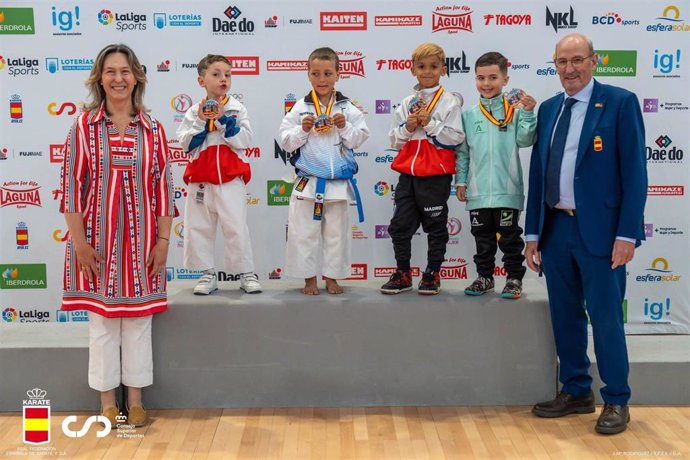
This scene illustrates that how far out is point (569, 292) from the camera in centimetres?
360

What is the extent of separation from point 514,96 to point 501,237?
71 cm

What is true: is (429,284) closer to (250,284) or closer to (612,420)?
(250,284)

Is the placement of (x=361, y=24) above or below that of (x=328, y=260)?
above

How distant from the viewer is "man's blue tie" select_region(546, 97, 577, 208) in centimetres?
348

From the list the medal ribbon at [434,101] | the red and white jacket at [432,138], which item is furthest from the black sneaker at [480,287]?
the medal ribbon at [434,101]

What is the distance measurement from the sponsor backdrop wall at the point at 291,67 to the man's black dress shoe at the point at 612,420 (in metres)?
1.82

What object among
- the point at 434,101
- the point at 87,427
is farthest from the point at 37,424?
the point at 434,101

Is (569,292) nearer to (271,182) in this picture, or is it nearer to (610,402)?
(610,402)

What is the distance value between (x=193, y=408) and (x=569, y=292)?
1912 millimetres

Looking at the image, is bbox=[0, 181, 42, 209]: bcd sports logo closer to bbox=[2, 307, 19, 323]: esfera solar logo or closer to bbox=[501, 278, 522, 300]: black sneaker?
bbox=[2, 307, 19, 323]: esfera solar logo

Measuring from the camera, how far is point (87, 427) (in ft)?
11.7

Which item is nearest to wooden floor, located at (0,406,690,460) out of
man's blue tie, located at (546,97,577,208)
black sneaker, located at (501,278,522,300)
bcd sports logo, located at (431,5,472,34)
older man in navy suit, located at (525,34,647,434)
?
older man in navy suit, located at (525,34,647,434)

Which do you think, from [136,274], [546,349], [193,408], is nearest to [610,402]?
[546,349]

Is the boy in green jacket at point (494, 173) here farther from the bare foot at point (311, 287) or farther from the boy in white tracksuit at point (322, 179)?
the bare foot at point (311, 287)
